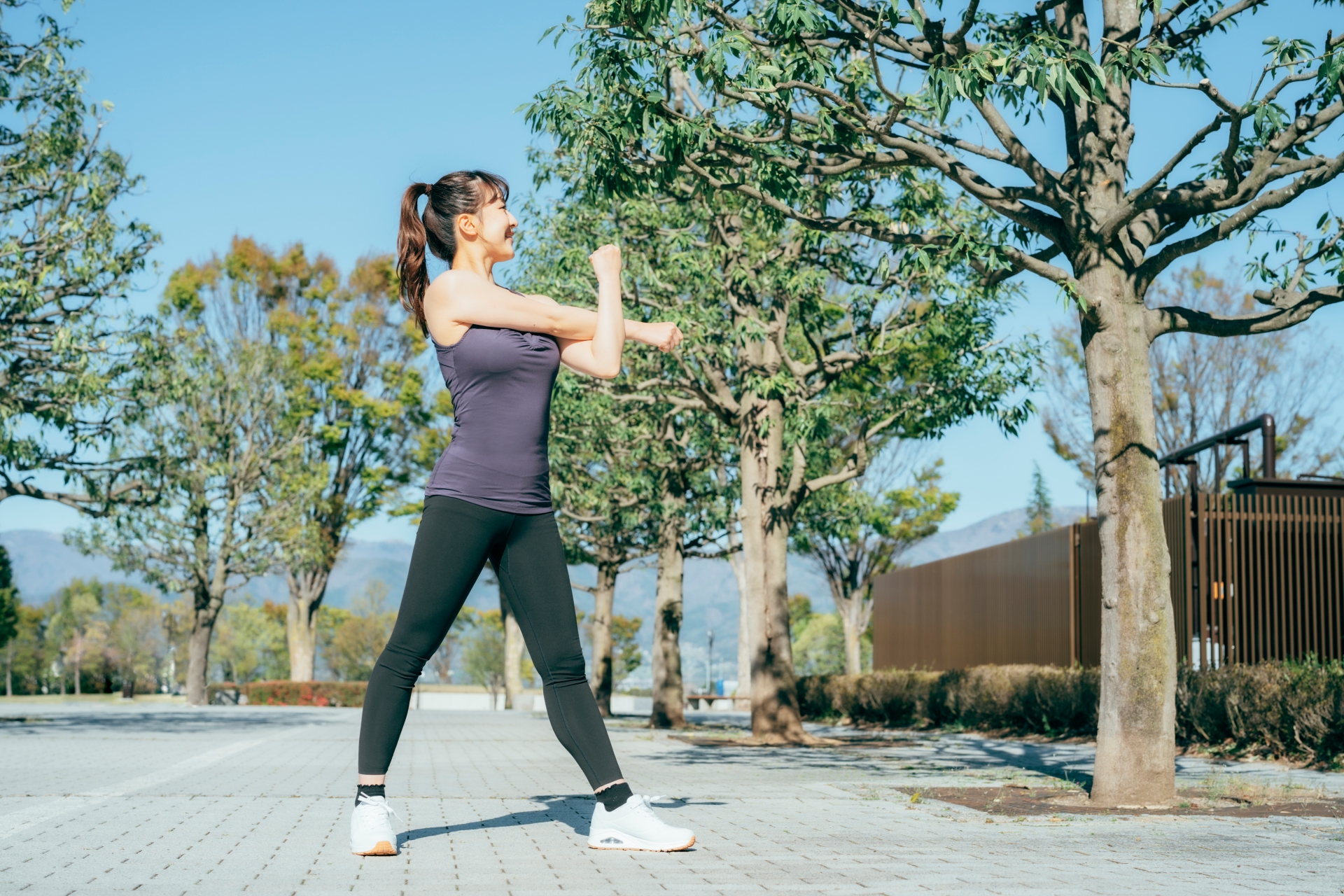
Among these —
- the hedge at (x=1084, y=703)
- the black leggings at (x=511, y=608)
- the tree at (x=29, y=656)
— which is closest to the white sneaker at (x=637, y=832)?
the black leggings at (x=511, y=608)

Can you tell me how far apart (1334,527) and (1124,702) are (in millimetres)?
7997

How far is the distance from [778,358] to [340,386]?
20233 millimetres

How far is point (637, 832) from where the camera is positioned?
4.32 metres

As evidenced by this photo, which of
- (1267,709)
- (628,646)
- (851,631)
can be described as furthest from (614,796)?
(628,646)

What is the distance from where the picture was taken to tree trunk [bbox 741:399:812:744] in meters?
14.4

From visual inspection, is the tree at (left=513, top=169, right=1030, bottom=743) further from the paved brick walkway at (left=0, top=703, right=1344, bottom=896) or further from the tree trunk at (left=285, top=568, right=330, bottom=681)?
the tree trunk at (left=285, top=568, right=330, bottom=681)

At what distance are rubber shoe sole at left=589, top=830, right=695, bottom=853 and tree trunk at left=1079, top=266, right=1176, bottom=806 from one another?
10.7 feet

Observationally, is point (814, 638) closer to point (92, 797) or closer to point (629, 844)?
point (92, 797)

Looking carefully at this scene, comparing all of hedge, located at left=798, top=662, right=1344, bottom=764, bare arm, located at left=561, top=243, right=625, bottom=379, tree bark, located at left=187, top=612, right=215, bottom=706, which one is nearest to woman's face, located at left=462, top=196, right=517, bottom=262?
bare arm, located at left=561, top=243, right=625, bottom=379

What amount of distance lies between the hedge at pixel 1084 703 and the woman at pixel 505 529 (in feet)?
23.5

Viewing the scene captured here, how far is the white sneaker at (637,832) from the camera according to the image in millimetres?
4324

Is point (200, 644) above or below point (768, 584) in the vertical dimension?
below

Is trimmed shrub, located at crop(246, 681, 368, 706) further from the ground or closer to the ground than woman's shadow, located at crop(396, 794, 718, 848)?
closer to the ground

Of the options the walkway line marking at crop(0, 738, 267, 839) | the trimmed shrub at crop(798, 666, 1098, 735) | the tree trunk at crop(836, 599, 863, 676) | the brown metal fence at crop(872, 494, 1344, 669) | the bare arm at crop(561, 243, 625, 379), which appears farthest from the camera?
the tree trunk at crop(836, 599, 863, 676)
